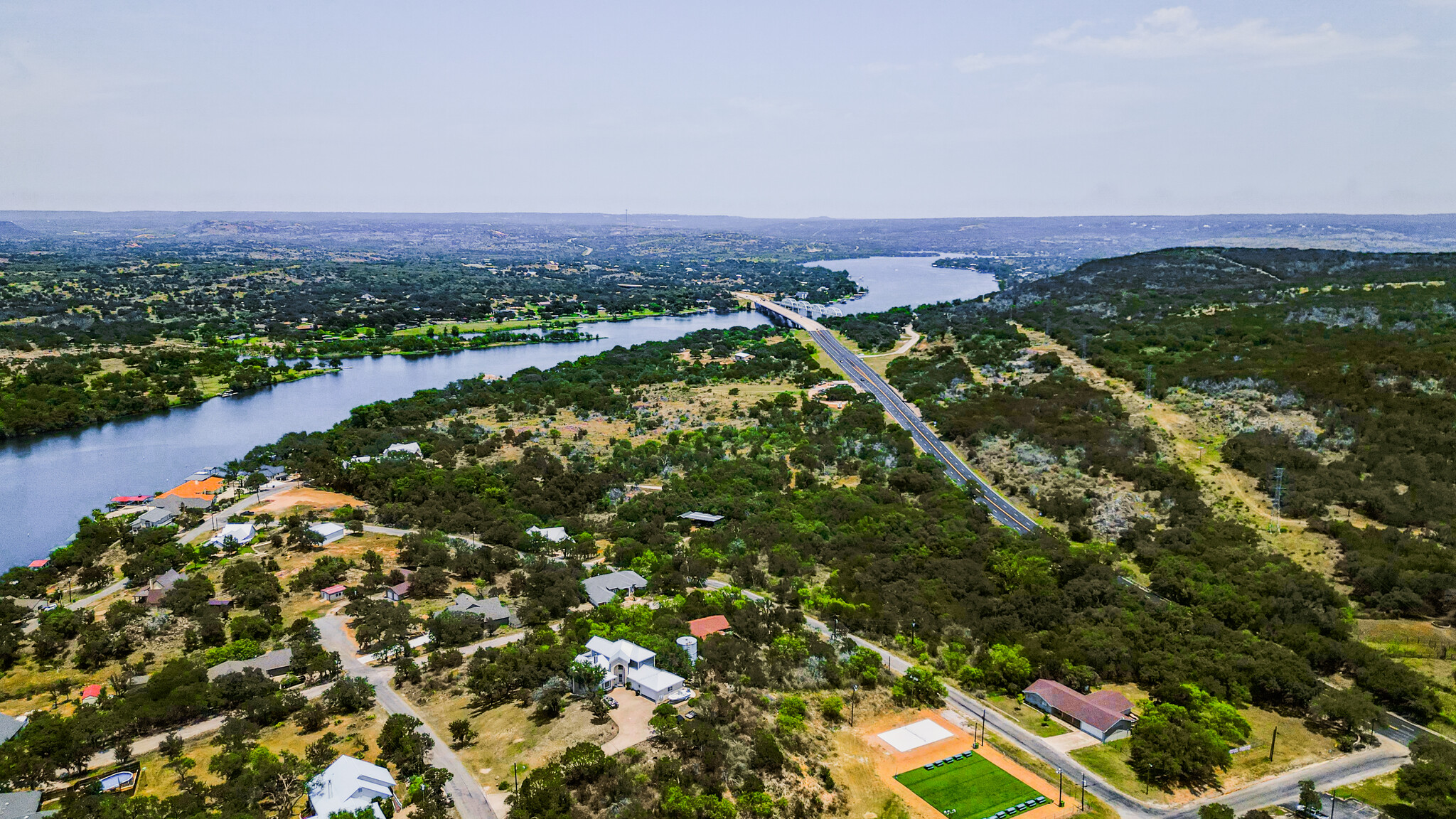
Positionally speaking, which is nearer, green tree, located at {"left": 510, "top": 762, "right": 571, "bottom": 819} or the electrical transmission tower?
green tree, located at {"left": 510, "top": 762, "right": 571, "bottom": 819}

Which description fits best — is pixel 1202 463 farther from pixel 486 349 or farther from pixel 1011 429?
pixel 486 349

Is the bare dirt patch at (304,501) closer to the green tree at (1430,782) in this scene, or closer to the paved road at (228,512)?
the paved road at (228,512)

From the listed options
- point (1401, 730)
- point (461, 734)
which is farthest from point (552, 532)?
point (1401, 730)

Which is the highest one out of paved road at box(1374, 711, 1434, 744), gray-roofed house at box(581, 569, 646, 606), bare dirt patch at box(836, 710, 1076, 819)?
gray-roofed house at box(581, 569, 646, 606)

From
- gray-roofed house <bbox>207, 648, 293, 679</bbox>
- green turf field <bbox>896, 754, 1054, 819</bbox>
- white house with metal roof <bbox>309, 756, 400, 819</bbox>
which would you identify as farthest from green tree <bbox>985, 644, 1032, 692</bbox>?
gray-roofed house <bbox>207, 648, 293, 679</bbox>

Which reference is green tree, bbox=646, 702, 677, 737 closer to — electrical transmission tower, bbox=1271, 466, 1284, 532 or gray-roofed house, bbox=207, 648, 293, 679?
gray-roofed house, bbox=207, 648, 293, 679

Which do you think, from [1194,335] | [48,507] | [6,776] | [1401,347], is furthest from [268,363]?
[1401,347]

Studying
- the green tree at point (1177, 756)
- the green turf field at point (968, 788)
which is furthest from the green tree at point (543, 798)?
the green tree at point (1177, 756)
